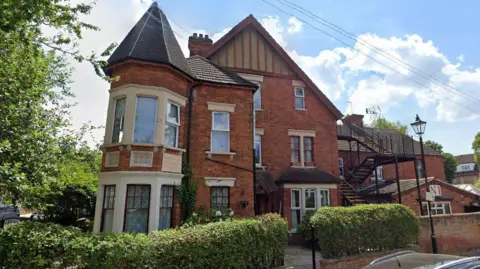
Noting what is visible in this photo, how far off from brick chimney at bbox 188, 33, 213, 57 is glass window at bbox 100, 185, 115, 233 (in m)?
9.04

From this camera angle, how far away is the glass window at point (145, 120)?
996 centimetres

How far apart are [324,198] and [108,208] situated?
11641 mm

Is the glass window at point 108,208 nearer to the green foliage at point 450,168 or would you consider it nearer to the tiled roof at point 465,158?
the green foliage at point 450,168

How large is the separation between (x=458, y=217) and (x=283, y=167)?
887 cm

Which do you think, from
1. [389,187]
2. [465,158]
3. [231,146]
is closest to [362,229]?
[231,146]

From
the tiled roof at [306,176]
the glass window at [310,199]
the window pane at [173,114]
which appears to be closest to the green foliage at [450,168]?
the tiled roof at [306,176]

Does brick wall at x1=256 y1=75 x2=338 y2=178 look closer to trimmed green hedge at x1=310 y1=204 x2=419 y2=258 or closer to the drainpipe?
the drainpipe

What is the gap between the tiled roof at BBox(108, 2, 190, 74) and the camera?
1043 centimetres

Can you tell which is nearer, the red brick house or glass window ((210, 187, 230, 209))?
the red brick house

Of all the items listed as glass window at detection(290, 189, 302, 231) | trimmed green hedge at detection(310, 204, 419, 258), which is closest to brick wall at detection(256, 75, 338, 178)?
glass window at detection(290, 189, 302, 231)

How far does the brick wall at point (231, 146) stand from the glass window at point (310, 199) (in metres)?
5.12

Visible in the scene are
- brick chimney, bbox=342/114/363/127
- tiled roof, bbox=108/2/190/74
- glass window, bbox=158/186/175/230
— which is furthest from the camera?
brick chimney, bbox=342/114/363/127

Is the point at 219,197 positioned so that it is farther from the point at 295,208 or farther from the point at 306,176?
the point at 306,176

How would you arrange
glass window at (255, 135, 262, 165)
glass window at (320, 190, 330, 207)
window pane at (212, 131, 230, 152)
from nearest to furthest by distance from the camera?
1. window pane at (212, 131, 230, 152)
2. glass window at (255, 135, 262, 165)
3. glass window at (320, 190, 330, 207)
